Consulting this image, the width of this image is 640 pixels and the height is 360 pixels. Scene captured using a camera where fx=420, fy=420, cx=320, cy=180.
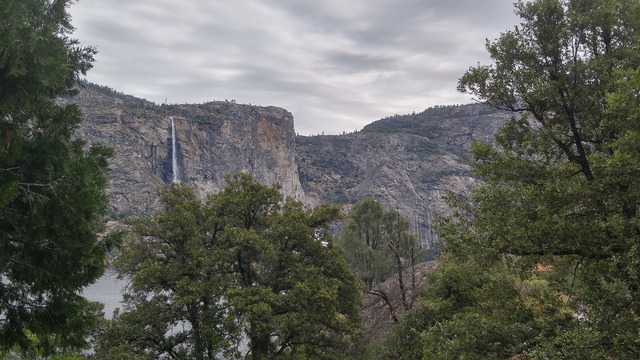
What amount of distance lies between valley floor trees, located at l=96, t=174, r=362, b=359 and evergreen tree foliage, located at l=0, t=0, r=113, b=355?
8383 mm

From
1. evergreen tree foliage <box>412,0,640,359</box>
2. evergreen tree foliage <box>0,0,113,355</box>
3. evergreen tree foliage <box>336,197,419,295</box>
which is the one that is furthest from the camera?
evergreen tree foliage <box>336,197,419,295</box>

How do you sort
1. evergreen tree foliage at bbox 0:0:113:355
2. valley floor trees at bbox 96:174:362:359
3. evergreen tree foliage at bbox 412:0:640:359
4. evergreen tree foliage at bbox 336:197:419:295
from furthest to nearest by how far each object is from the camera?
evergreen tree foliage at bbox 336:197:419:295 → valley floor trees at bbox 96:174:362:359 → evergreen tree foliage at bbox 412:0:640:359 → evergreen tree foliage at bbox 0:0:113:355

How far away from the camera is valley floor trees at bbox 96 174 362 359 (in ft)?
53.4

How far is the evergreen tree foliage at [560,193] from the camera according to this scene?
7.35 m

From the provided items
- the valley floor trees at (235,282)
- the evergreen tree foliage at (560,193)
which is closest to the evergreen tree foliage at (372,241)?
the valley floor trees at (235,282)

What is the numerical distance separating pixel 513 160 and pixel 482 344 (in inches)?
185

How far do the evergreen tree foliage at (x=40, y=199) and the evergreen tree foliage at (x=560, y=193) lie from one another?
7385mm

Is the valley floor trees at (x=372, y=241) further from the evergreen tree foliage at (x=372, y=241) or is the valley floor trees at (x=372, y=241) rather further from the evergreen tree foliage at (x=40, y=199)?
the evergreen tree foliage at (x=40, y=199)

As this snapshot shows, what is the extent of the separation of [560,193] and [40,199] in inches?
371

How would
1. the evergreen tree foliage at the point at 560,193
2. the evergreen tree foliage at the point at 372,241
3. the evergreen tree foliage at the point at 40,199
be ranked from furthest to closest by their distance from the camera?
the evergreen tree foliage at the point at 372,241
the evergreen tree foliage at the point at 560,193
the evergreen tree foliage at the point at 40,199

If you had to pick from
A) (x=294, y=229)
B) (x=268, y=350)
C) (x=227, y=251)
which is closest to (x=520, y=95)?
(x=294, y=229)

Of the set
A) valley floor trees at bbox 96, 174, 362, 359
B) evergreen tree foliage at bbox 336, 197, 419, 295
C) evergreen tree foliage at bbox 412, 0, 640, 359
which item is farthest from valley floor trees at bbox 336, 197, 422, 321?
evergreen tree foliage at bbox 412, 0, 640, 359

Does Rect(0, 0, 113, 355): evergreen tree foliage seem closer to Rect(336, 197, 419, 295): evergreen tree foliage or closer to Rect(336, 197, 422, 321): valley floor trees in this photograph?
Rect(336, 197, 422, 321): valley floor trees

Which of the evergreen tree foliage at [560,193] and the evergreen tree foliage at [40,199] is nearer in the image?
the evergreen tree foliage at [40,199]
